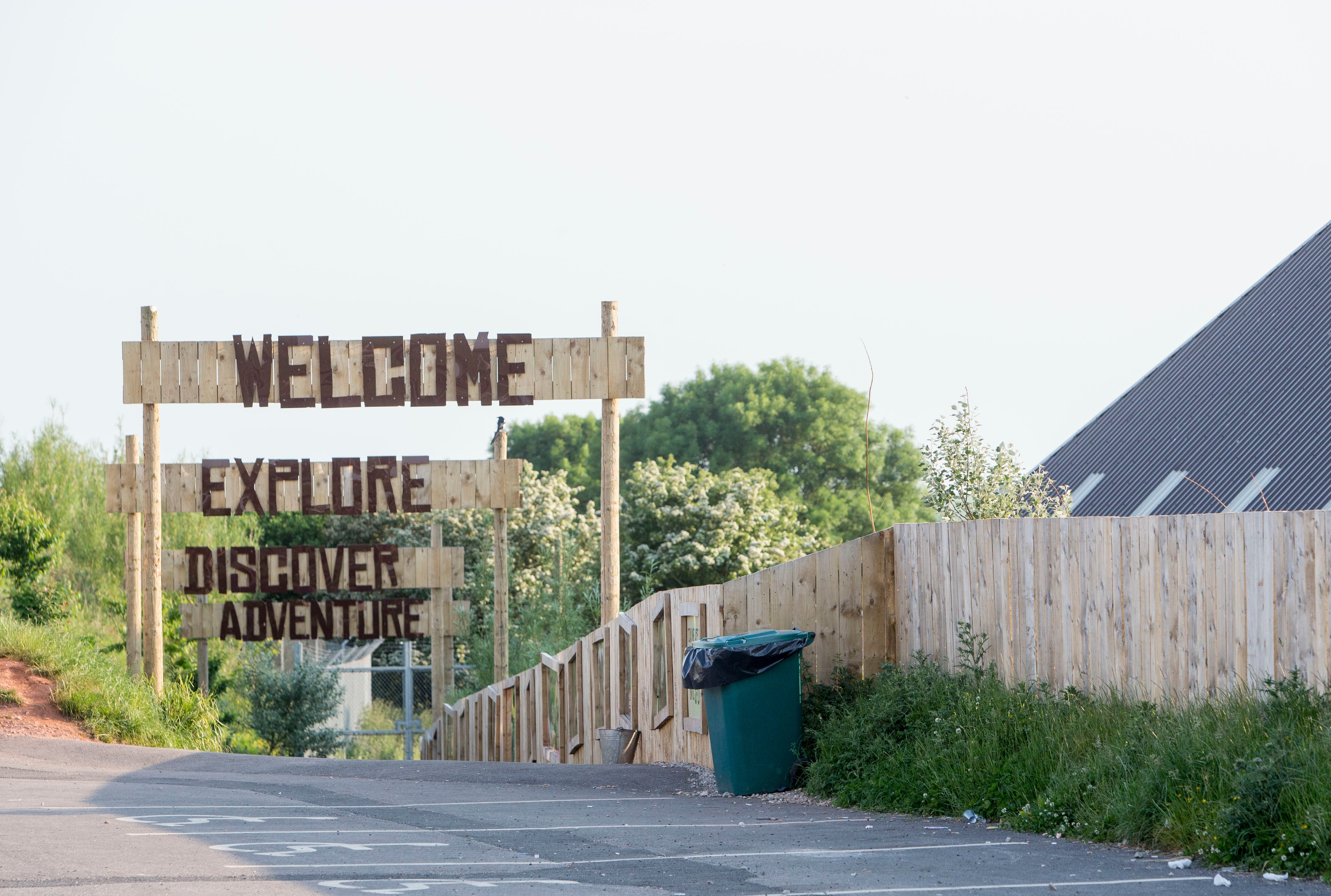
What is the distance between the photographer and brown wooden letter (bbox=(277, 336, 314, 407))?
16.6 m

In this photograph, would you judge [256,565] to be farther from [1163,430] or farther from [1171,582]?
[1163,430]

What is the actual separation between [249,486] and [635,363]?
6002 mm

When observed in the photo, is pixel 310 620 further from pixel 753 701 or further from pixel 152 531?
pixel 753 701

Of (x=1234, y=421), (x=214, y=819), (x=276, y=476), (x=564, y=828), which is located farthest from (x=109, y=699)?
(x=1234, y=421)

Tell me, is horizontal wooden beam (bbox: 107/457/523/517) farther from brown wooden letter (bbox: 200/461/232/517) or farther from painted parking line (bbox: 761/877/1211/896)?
painted parking line (bbox: 761/877/1211/896)

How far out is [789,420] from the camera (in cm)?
5541

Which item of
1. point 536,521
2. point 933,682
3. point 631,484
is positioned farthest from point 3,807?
point 536,521

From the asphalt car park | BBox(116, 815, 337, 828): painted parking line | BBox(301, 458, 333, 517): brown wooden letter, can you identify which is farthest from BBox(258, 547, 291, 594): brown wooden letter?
BBox(116, 815, 337, 828): painted parking line

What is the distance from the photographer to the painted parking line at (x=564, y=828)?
7.88 metres

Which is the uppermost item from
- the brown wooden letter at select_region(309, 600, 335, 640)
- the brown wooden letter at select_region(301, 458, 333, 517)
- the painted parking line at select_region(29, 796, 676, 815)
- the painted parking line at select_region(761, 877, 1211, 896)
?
the brown wooden letter at select_region(301, 458, 333, 517)

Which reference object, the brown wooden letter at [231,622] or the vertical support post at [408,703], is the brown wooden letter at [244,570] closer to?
the brown wooden letter at [231,622]

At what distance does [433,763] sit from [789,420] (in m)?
43.5

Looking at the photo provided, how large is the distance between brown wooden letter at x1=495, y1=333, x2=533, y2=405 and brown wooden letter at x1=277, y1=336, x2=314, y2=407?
244 centimetres

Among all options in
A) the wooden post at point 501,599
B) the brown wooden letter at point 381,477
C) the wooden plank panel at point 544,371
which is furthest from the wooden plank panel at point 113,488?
the wooden plank panel at point 544,371
